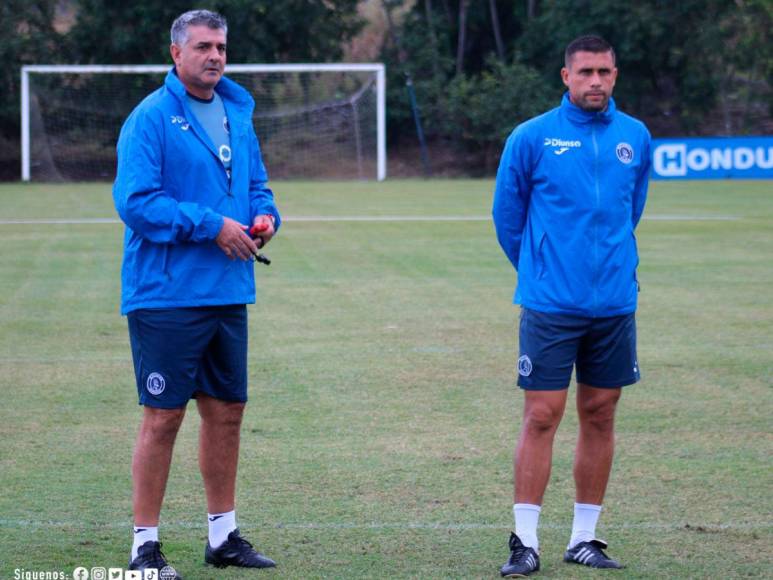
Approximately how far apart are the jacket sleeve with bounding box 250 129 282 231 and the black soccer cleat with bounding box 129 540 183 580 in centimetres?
131

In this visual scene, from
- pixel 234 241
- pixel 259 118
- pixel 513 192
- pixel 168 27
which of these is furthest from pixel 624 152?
pixel 168 27

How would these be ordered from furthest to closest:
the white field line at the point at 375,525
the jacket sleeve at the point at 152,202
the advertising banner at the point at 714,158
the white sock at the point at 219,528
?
the advertising banner at the point at 714,158 → the white field line at the point at 375,525 → the white sock at the point at 219,528 → the jacket sleeve at the point at 152,202

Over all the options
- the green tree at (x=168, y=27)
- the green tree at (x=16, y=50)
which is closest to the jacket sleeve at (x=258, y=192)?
the green tree at (x=16, y=50)

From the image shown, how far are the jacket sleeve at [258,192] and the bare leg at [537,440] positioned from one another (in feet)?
4.05

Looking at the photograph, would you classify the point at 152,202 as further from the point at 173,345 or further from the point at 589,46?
the point at 589,46

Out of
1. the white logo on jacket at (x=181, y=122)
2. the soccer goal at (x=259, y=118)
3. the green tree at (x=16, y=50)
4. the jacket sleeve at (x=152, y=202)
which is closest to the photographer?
the jacket sleeve at (x=152, y=202)

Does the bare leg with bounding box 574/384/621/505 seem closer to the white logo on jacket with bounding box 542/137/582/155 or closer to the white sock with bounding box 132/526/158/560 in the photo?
the white logo on jacket with bounding box 542/137/582/155

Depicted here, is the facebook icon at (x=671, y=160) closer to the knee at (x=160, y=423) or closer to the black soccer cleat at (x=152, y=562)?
the knee at (x=160, y=423)

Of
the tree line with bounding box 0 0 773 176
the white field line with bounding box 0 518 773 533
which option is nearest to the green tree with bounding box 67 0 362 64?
the tree line with bounding box 0 0 773 176

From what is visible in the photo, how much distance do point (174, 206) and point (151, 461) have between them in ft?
3.17

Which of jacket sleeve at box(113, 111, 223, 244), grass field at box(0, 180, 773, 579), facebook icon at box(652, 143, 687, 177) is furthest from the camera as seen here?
facebook icon at box(652, 143, 687, 177)

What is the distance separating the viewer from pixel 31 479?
6.10 metres

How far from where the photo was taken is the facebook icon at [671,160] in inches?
1308

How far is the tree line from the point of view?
39.7m
